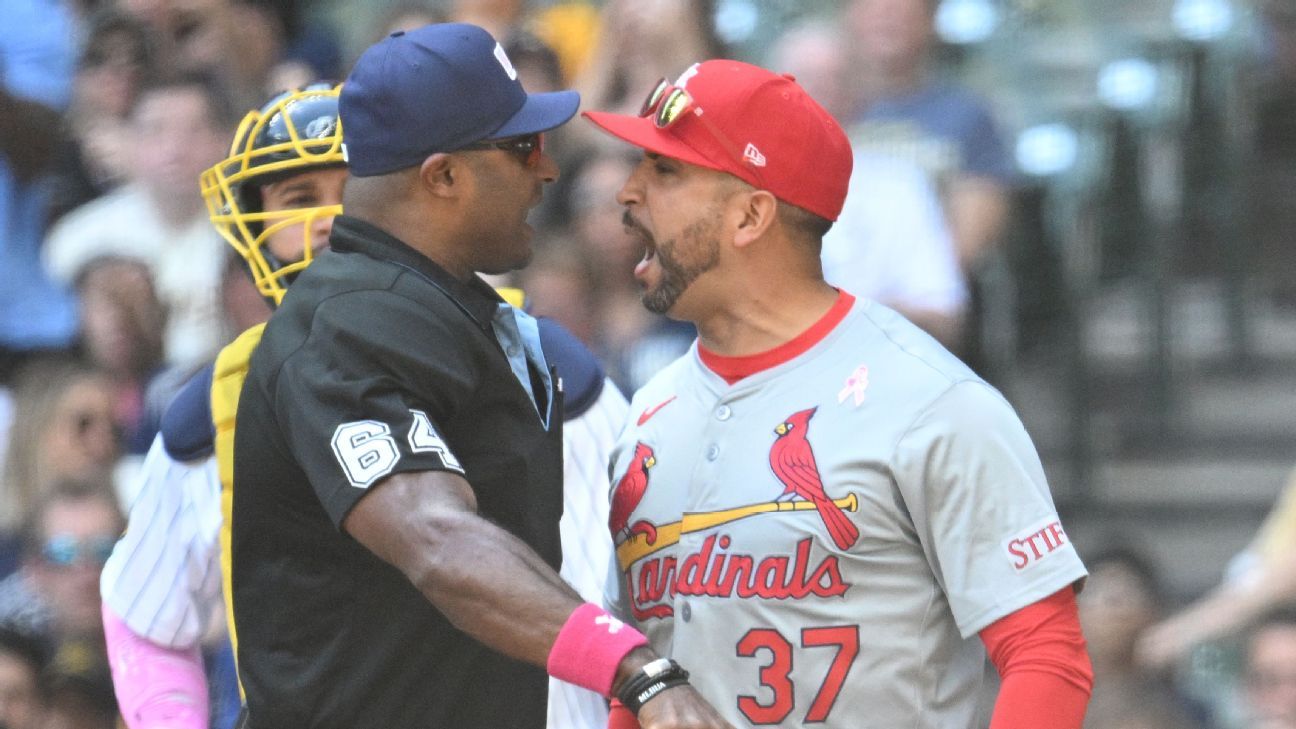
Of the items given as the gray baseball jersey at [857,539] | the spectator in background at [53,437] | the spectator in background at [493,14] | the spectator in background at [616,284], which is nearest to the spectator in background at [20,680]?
the spectator in background at [53,437]

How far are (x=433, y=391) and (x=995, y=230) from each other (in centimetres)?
349

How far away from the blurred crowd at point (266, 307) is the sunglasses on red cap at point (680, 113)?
2283mm

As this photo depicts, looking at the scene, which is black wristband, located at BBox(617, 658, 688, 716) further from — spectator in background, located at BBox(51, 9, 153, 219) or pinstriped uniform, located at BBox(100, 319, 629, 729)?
spectator in background, located at BBox(51, 9, 153, 219)

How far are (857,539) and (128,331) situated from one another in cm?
361

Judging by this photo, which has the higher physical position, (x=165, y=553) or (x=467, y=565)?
(x=467, y=565)

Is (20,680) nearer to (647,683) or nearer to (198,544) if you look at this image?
(198,544)

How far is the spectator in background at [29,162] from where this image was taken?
6.32 m

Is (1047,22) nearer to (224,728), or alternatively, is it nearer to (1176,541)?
(1176,541)

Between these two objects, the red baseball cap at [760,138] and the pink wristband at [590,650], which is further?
the red baseball cap at [760,138]

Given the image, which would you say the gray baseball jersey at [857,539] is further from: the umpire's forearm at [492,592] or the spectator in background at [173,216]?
the spectator in background at [173,216]

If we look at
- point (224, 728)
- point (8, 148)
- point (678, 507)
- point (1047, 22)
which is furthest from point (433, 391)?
point (1047, 22)

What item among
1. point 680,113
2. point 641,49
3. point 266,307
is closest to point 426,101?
point 680,113

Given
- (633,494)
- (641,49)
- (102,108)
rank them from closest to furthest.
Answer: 1. (633,494)
2. (641,49)
3. (102,108)

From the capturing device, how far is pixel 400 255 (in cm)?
272
